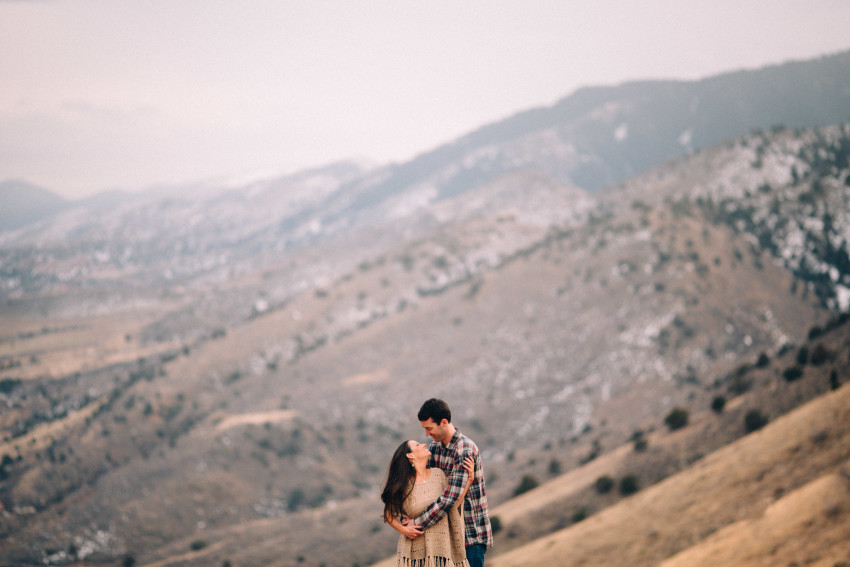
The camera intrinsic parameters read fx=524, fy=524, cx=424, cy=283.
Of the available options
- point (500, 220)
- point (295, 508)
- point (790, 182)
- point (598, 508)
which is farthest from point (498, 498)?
point (500, 220)

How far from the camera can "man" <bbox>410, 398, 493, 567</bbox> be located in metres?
6.09

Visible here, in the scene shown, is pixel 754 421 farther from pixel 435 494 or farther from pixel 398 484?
pixel 398 484

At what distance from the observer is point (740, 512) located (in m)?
21.7

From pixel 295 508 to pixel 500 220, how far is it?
405ft

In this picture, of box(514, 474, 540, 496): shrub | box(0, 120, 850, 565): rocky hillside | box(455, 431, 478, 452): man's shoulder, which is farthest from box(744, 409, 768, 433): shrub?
box(455, 431, 478, 452): man's shoulder

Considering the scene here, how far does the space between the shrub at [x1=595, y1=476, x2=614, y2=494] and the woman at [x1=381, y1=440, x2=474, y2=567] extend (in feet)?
112

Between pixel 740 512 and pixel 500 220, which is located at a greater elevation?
pixel 500 220

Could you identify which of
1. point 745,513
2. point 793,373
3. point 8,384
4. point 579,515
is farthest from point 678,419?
point 8,384

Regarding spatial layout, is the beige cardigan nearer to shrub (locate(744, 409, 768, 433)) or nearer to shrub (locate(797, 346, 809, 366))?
shrub (locate(744, 409, 768, 433))

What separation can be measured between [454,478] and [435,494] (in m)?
0.34

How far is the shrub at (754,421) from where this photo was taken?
34625mm

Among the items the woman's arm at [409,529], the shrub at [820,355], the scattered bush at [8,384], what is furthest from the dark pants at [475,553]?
the scattered bush at [8,384]

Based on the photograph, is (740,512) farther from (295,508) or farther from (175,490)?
(175,490)

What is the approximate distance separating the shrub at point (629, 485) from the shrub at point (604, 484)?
125 cm
